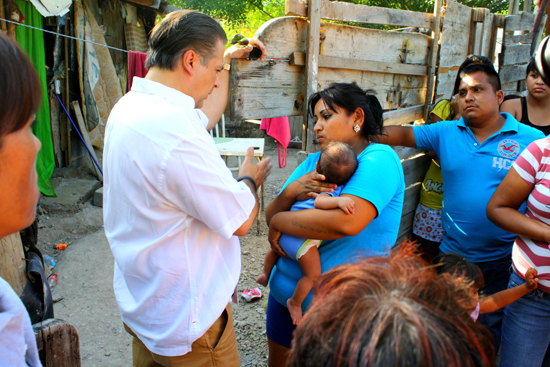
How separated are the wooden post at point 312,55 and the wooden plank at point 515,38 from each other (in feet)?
10.0

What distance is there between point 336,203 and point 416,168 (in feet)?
5.83

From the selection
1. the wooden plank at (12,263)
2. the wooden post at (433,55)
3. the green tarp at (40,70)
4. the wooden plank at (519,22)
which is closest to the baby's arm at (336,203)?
the wooden plank at (12,263)

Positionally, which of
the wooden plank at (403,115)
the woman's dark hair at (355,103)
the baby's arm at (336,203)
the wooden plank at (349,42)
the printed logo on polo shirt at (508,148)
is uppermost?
the wooden plank at (349,42)

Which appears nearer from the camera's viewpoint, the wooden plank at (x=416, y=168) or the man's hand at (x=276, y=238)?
the man's hand at (x=276, y=238)

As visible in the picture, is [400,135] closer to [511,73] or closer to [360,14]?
[360,14]

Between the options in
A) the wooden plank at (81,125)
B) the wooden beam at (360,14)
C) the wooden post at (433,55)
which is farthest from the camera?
the wooden plank at (81,125)

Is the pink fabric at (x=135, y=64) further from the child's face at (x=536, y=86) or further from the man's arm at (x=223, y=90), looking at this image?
the child's face at (x=536, y=86)

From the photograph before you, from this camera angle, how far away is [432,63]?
3555mm

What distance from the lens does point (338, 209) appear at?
1.66 metres

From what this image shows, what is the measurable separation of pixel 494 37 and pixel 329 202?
3.89 metres

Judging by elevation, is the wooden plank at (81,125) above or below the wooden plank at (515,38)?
below

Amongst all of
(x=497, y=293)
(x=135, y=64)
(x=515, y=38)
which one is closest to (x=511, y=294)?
(x=497, y=293)

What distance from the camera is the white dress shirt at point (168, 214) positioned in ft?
4.21

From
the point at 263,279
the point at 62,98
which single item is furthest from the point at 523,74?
the point at 62,98
